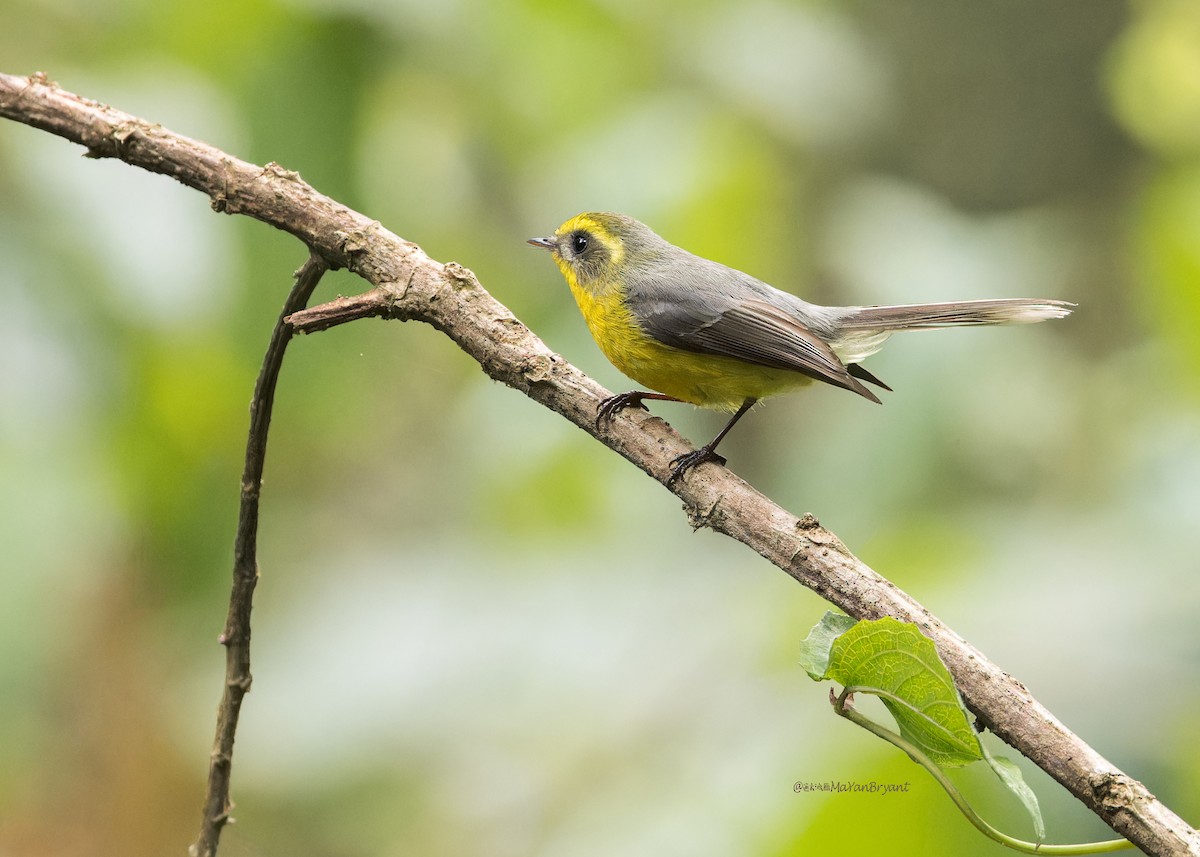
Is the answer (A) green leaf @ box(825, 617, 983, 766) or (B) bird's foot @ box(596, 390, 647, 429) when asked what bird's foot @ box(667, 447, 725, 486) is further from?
(A) green leaf @ box(825, 617, 983, 766)

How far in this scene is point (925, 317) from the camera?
335 cm

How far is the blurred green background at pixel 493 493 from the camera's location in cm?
317

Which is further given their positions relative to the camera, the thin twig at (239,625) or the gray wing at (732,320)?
the gray wing at (732,320)

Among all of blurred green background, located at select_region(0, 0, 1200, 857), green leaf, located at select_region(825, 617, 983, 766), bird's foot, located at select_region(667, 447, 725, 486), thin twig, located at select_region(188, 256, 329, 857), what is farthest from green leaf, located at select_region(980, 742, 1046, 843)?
thin twig, located at select_region(188, 256, 329, 857)

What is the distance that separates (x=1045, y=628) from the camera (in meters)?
3.14

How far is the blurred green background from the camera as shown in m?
3.17

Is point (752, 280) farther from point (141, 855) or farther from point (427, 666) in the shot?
point (141, 855)

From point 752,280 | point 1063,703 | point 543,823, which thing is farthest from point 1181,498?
point 543,823

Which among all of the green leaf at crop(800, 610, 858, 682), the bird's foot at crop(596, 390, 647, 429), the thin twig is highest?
the bird's foot at crop(596, 390, 647, 429)

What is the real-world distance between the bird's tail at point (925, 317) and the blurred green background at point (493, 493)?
0.44 m

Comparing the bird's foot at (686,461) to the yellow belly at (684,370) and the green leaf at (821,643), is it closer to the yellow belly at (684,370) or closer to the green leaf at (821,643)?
the green leaf at (821,643)

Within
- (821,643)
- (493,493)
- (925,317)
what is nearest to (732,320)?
(925,317)

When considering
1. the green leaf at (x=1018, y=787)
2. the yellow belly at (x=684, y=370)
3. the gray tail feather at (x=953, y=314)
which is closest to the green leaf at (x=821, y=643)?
the green leaf at (x=1018, y=787)

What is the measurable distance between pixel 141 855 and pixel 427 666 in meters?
0.98
